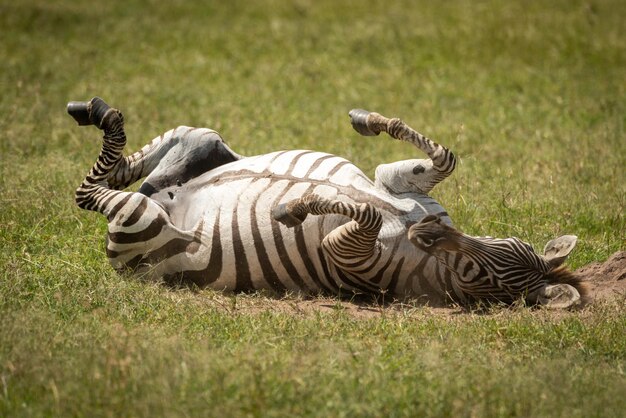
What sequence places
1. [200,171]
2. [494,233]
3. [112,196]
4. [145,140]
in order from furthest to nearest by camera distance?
[145,140], [494,233], [200,171], [112,196]

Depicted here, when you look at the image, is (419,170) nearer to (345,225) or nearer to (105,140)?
(345,225)

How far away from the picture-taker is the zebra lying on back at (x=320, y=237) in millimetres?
5871

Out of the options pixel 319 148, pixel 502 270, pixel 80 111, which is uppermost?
pixel 80 111

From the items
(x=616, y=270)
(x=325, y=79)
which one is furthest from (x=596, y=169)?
(x=325, y=79)

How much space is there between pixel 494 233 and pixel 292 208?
217cm

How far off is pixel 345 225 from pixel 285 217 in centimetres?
38

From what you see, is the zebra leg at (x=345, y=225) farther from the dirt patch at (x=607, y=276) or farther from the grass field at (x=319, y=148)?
the dirt patch at (x=607, y=276)

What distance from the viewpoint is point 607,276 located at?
645 cm

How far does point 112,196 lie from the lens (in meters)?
6.16

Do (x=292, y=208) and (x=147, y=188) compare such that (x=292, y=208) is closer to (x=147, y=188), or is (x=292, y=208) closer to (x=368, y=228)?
(x=368, y=228)

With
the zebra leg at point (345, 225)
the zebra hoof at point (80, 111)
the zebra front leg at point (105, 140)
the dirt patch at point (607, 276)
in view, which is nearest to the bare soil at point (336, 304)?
the dirt patch at point (607, 276)

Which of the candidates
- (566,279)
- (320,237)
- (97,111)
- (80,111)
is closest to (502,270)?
(566,279)

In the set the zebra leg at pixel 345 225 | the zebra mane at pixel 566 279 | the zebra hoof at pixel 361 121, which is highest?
the zebra hoof at pixel 361 121

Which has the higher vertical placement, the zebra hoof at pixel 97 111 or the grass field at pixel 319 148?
the zebra hoof at pixel 97 111
